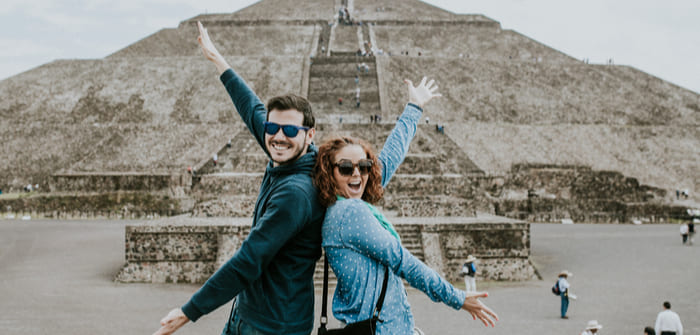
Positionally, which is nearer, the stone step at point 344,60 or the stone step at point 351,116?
the stone step at point 351,116

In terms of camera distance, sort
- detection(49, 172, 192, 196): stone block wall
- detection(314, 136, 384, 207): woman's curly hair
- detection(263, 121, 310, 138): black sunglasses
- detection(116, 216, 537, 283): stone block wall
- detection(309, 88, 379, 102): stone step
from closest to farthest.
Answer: detection(314, 136, 384, 207): woman's curly hair, detection(263, 121, 310, 138): black sunglasses, detection(116, 216, 537, 283): stone block wall, detection(49, 172, 192, 196): stone block wall, detection(309, 88, 379, 102): stone step

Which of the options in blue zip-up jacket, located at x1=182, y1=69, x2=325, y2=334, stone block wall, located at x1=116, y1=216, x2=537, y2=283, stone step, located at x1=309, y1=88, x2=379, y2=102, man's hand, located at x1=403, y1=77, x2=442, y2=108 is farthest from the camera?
stone step, located at x1=309, y1=88, x2=379, y2=102

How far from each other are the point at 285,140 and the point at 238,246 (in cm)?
979

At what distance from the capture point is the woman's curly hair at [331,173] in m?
2.82

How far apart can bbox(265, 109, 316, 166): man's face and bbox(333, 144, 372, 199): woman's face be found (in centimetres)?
21

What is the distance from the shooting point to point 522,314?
10094mm

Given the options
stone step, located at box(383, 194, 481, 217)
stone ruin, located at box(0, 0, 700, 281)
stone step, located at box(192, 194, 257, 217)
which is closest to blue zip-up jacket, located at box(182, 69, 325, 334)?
stone ruin, located at box(0, 0, 700, 281)

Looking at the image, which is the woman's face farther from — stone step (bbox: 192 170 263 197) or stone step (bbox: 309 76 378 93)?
stone step (bbox: 309 76 378 93)

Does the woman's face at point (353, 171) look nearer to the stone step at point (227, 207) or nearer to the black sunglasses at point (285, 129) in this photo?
the black sunglasses at point (285, 129)

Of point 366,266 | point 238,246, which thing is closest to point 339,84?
point 238,246

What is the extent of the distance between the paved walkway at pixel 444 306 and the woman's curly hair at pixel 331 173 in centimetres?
639

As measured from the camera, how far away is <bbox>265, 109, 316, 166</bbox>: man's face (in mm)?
2941

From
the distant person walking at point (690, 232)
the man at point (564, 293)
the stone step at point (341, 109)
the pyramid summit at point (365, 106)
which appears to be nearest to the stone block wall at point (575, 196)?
the pyramid summit at point (365, 106)

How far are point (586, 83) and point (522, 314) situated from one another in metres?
36.1
